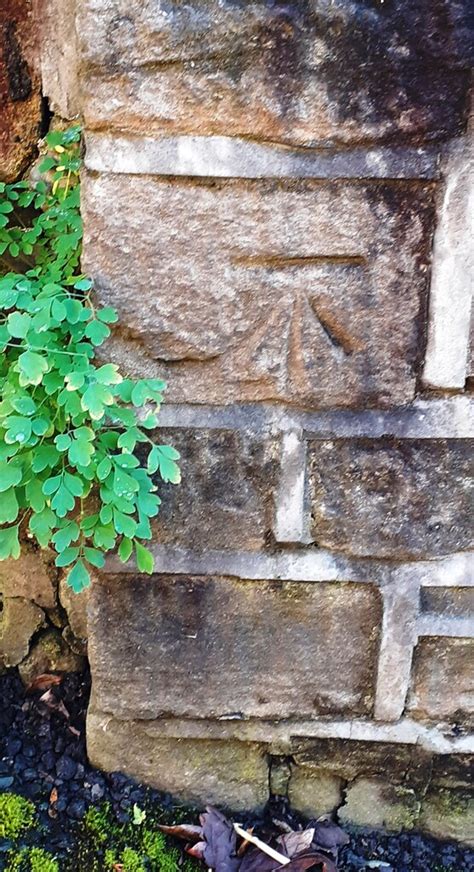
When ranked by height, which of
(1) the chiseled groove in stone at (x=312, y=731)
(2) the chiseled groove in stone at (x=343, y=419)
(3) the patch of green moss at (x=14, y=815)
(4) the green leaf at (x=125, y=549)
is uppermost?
(2) the chiseled groove in stone at (x=343, y=419)

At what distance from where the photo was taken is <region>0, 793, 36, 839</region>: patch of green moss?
4.56 feet

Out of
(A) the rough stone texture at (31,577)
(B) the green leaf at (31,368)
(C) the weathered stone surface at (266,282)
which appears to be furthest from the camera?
(A) the rough stone texture at (31,577)

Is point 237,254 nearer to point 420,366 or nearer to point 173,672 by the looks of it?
point 420,366

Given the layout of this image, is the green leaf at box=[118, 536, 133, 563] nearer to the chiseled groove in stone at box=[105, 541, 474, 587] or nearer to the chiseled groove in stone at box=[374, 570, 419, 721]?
the chiseled groove in stone at box=[105, 541, 474, 587]

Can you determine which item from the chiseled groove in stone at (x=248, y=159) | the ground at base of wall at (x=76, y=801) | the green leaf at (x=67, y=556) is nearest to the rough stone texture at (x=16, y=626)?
the ground at base of wall at (x=76, y=801)

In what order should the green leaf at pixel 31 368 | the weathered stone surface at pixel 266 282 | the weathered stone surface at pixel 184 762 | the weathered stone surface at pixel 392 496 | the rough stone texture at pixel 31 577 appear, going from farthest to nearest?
the rough stone texture at pixel 31 577, the weathered stone surface at pixel 184 762, the weathered stone surface at pixel 392 496, the weathered stone surface at pixel 266 282, the green leaf at pixel 31 368

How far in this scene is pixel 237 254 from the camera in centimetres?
115

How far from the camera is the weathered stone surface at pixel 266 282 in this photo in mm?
1129

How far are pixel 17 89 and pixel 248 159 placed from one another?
1.82ft

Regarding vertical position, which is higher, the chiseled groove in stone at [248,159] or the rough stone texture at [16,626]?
the chiseled groove in stone at [248,159]

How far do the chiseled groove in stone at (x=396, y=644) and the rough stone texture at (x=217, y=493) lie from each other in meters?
0.25

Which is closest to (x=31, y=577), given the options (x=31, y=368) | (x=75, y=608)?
(x=75, y=608)

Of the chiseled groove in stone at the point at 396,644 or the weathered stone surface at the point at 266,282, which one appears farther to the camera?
the chiseled groove in stone at the point at 396,644

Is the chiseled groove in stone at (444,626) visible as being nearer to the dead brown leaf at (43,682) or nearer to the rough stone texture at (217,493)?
the rough stone texture at (217,493)
